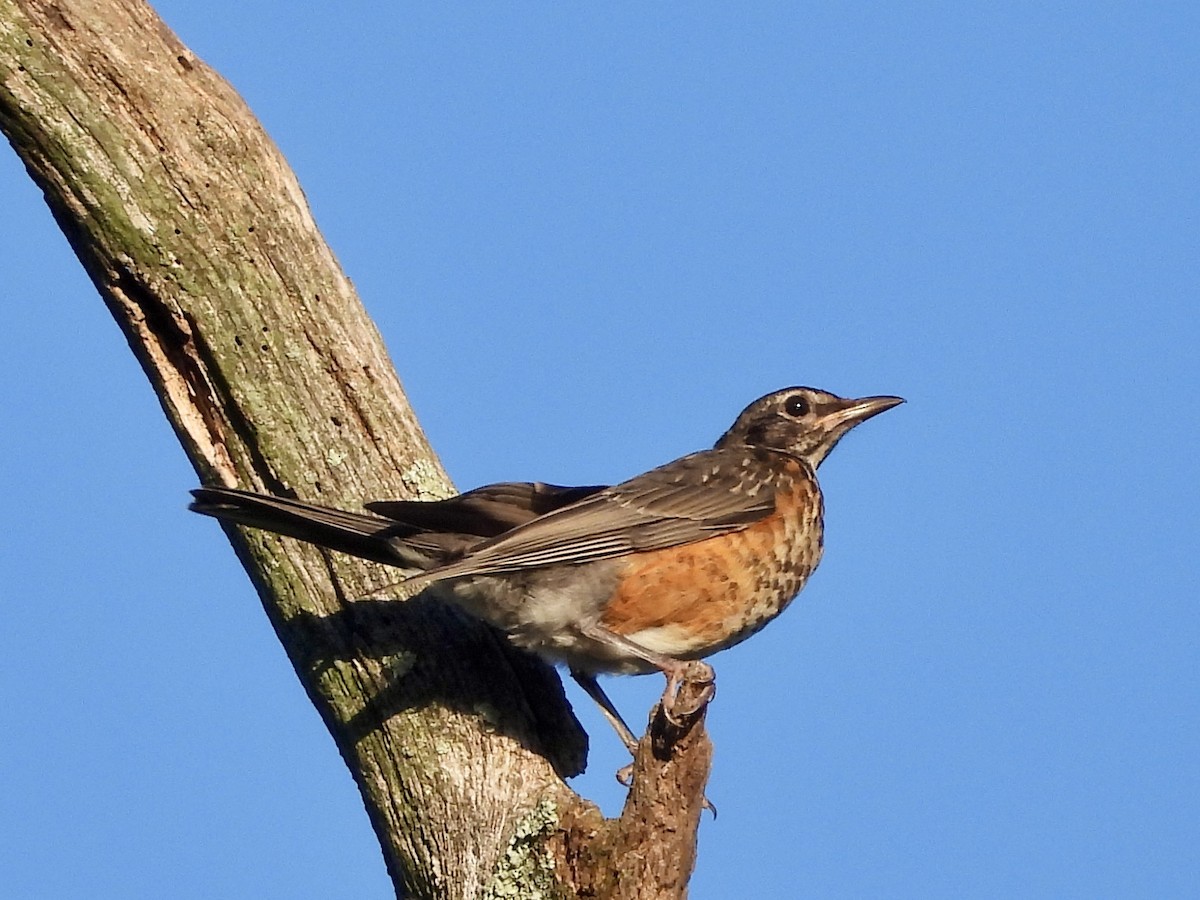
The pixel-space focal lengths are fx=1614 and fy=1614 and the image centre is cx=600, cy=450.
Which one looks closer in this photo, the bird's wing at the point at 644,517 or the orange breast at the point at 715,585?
the bird's wing at the point at 644,517

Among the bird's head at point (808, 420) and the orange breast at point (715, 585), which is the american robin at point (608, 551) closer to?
the orange breast at point (715, 585)

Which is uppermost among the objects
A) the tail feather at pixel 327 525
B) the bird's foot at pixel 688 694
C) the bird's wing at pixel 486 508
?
the bird's wing at pixel 486 508

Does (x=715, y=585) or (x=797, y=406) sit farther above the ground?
(x=797, y=406)

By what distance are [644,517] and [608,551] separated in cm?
30

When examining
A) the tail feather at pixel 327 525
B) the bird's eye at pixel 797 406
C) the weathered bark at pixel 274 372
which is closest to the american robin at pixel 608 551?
the tail feather at pixel 327 525

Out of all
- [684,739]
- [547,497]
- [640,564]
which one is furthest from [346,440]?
[684,739]

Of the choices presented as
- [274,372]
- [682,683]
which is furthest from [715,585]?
[274,372]

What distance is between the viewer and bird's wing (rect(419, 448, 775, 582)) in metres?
6.34

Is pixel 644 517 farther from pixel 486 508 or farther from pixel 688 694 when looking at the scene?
pixel 688 694

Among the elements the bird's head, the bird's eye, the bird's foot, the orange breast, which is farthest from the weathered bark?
the bird's eye

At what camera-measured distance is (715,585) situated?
690cm

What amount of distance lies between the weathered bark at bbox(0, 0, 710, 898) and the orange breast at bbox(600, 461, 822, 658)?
50 centimetres

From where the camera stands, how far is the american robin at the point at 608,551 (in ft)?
19.9

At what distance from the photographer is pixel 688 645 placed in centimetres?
687
